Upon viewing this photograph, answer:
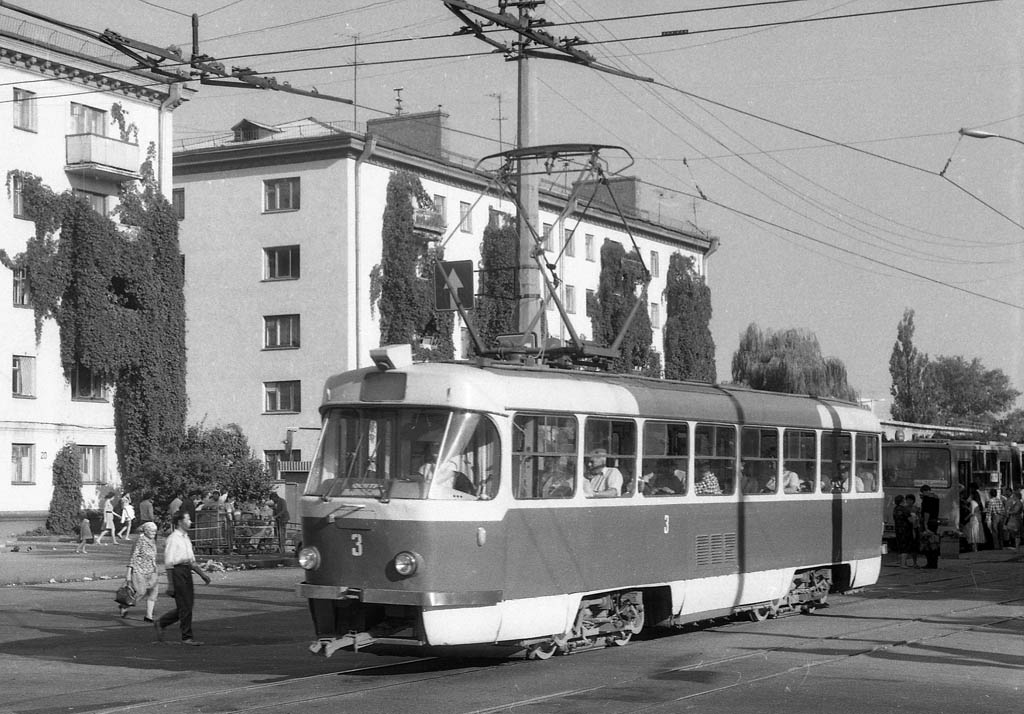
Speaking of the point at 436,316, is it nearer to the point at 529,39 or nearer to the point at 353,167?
the point at 353,167

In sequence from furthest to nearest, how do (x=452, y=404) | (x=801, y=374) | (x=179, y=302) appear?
(x=801, y=374), (x=179, y=302), (x=452, y=404)

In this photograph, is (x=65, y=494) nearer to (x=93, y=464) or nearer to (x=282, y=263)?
(x=93, y=464)

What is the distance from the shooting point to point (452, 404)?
12.4 meters

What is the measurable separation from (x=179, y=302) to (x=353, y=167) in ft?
26.6

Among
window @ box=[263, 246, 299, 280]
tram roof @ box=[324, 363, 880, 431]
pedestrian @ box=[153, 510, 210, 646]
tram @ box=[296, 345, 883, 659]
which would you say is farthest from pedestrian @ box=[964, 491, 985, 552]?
window @ box=[263, 246, 299, 280]

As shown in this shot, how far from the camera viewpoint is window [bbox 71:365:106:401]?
1747 inches

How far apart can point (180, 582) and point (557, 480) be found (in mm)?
5194

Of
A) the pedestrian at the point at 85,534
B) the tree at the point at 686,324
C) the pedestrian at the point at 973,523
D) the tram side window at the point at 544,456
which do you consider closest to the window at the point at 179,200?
the pedestrian at the point at 85,534

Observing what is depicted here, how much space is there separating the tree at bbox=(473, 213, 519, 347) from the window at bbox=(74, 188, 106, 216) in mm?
15239

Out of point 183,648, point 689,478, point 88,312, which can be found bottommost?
point 183,648

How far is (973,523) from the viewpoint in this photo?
114 ft

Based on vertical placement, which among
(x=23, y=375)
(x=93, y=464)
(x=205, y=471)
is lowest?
(x=205, y=471)

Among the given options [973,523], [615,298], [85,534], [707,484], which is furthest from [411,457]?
[615,298]

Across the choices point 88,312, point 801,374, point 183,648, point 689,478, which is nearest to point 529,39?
point 689,478
